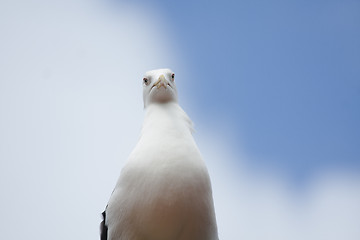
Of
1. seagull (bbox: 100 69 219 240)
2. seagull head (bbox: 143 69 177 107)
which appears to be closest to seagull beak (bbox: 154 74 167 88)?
seagull head (bbox: 143 69 177 107)

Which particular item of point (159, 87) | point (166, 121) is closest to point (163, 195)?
point (166, 121)

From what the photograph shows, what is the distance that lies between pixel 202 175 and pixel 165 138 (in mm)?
166

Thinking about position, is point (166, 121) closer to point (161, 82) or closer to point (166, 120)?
point (166, 120)

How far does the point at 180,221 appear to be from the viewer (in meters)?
1.04

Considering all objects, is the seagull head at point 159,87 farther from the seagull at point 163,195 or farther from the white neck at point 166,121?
the seagull at point 163,195

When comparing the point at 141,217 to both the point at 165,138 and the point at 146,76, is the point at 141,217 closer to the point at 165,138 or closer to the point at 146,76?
the point at 165,138

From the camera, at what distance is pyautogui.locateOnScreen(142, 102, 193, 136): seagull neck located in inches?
47.7

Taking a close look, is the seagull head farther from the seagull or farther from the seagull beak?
the seagull

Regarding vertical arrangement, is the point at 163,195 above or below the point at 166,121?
below

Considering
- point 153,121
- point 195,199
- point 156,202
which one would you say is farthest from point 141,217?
point 153,121

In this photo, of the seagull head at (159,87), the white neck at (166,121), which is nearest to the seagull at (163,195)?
the white neck at (166,121)

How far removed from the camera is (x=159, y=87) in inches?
51.2

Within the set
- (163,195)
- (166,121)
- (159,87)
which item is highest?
(159,87)

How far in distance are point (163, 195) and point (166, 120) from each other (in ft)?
0.95
